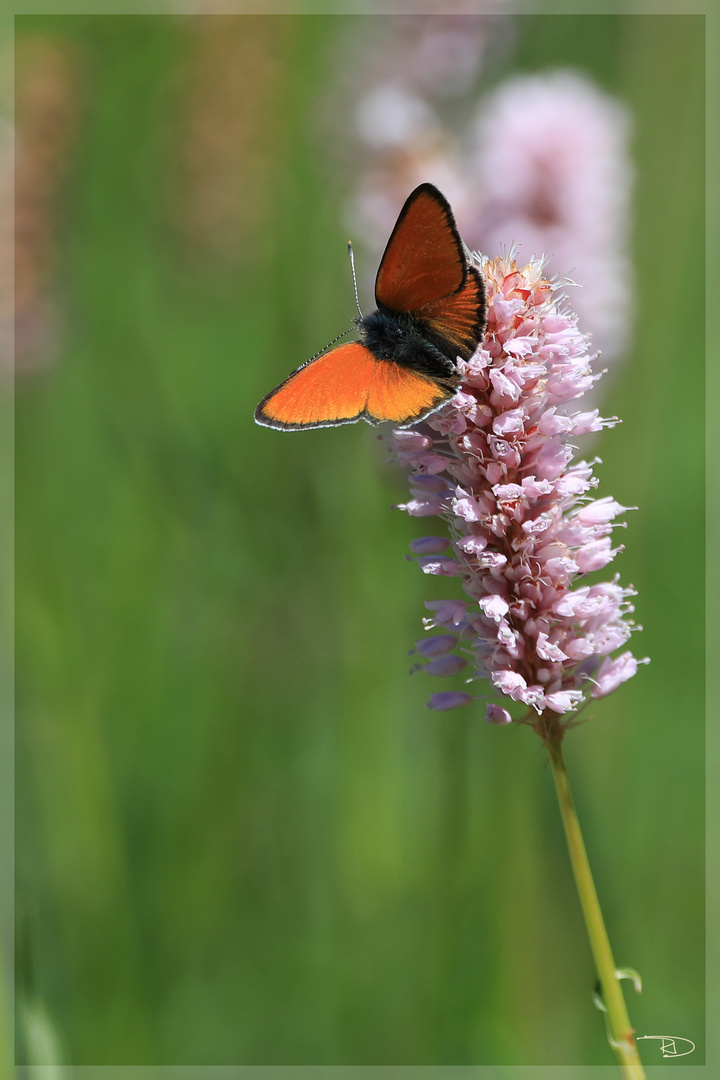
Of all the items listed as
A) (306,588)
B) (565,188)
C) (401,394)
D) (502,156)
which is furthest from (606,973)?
(502,156)

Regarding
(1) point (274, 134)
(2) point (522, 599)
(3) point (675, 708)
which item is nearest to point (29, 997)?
(2) point (522, 599)

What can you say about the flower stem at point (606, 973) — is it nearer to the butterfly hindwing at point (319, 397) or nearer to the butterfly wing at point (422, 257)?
the butterfly hindwing at point (319, 397)

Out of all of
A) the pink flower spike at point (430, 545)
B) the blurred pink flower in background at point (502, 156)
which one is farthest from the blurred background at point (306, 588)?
the pink flower spike at point (430, 545)

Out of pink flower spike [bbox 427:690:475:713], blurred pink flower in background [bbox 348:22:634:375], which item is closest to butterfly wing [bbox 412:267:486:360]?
pink flower spike [bbox 427:690:475:713]

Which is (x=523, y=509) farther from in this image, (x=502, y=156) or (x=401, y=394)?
(x=502, y=156)

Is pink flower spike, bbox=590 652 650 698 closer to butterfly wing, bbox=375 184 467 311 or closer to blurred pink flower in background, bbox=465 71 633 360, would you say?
butterfly wing, bbox=375 184 467 311

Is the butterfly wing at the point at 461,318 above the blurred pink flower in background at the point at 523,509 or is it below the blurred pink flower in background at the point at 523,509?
above
